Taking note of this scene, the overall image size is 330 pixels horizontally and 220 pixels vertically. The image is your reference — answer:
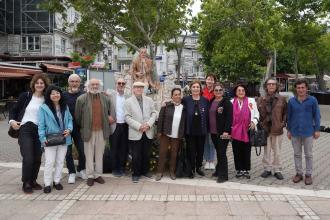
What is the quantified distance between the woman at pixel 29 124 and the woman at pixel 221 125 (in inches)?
111

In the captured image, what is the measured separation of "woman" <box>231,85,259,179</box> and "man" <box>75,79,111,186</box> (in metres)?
2.16

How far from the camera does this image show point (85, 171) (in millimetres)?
8250

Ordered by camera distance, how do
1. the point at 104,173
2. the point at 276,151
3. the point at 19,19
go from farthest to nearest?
1. the point at 19,19
2. the point at 104,173
3. the point at 276,151

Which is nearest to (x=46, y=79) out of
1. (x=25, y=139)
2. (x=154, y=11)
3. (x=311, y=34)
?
(x=25, y=139)

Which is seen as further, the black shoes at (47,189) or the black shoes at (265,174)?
the black shoes at (265,174)

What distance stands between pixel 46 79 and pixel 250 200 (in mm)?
3665

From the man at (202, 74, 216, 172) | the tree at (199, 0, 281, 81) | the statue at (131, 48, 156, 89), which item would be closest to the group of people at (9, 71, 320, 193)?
the man at (202, 74, 216, 172)

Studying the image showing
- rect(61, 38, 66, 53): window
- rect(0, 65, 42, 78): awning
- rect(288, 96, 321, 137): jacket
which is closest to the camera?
rect(288, 96, 321, 137): jacket

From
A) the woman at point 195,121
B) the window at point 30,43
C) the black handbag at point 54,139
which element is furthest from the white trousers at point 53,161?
the window at point 30,43

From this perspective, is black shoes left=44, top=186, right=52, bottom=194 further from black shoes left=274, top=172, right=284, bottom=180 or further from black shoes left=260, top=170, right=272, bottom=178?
black shoes left=274, top=172, right=284, bottom=180

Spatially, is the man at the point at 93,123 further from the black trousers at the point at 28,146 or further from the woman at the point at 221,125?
the woman at the point at 221,125

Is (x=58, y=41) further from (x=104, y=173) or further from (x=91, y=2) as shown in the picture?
(x=104, y=173)

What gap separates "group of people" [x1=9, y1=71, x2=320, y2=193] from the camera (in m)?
7.48

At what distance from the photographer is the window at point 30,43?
41875 millimetres
